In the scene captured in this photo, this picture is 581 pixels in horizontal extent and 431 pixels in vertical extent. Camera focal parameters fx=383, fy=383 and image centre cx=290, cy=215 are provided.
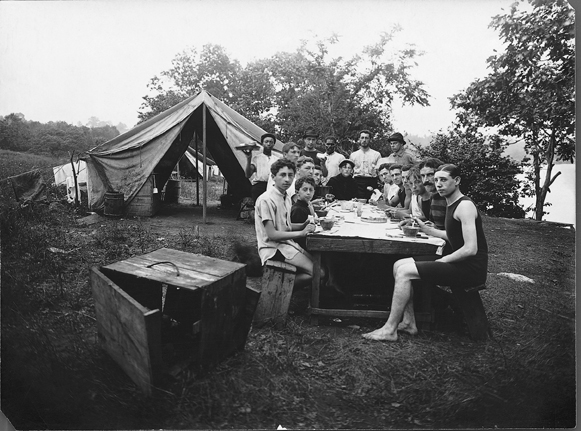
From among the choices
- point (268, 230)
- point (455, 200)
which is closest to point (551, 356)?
point (455, 200)

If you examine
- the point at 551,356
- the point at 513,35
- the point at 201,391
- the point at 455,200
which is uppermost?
the point at 513,35

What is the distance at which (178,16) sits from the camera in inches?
104

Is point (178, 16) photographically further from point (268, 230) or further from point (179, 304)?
point (179, 304)

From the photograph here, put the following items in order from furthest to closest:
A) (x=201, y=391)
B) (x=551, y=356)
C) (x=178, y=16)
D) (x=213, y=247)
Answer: (x=213, y=247)
(x=178, y=16)
(x=551, y=356)
(x=201, y=391)

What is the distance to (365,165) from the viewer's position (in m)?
4.84

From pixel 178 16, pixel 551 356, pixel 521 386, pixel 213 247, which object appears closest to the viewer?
pixel 521 386

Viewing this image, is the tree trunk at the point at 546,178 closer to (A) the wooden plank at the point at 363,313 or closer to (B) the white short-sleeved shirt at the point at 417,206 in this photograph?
(B) the white short-sleeved shirt at the point at 417,206

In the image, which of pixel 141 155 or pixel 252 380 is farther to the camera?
pixel 141 155

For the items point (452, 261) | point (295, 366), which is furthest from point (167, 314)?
point (452, 261)

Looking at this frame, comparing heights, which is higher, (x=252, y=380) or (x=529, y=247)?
(x=529, y=247)

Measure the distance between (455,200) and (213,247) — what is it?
88.9 inches

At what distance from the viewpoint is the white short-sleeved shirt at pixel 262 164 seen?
17.7 ft

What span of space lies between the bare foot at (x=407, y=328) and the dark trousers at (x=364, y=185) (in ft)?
9.13

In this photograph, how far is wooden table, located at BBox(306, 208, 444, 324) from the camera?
2.72 meters
